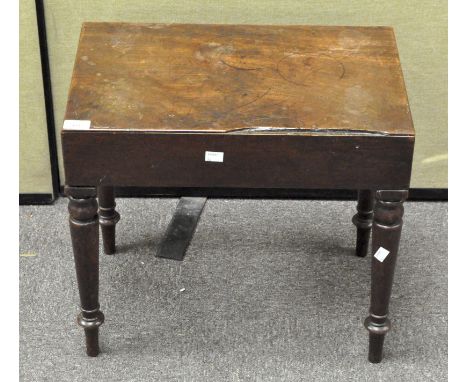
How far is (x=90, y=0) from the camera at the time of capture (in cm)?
262

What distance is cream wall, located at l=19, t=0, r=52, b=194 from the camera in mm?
2637

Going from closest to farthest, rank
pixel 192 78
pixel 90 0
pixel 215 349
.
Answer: pixel 192 78, pixel 215 349, pixel 90 0

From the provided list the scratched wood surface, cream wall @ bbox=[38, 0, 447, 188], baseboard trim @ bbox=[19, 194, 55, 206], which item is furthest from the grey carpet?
the scratched wood surface

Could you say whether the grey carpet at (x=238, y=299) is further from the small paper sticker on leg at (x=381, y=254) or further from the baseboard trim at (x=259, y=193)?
the small paper sticker on leg at (x=381, y=254)

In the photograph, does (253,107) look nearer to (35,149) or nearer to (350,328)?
(350,328)

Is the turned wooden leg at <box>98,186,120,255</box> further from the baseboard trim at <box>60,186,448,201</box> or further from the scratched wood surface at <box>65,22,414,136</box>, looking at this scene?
the scratched wood surface at <box>65,22,414,136</box>

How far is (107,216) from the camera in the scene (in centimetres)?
262

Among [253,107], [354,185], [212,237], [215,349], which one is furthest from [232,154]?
[212,237]

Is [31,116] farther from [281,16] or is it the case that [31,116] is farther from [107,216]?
[281,16]

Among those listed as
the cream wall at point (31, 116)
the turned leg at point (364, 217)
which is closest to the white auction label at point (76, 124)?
the cream wall at point (31, 116)

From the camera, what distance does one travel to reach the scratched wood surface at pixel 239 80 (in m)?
2.07

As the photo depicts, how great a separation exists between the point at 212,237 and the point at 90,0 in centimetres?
66

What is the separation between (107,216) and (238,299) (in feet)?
1.26

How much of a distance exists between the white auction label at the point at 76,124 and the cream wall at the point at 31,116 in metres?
0.65
